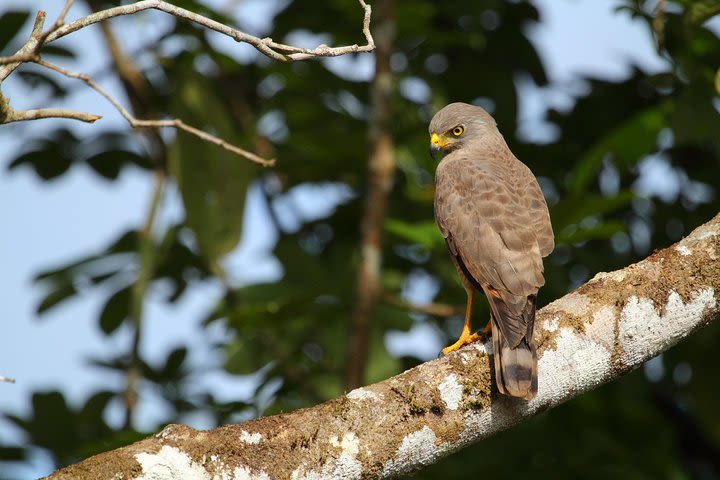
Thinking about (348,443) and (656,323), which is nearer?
(348,443)

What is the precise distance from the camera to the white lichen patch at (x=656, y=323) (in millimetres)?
3475

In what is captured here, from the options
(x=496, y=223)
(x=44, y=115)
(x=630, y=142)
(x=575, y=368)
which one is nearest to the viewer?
(x=44, y=115)

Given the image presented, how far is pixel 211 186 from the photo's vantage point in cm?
617

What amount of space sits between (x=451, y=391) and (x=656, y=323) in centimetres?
83

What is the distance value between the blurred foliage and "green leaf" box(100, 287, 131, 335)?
0.02 m

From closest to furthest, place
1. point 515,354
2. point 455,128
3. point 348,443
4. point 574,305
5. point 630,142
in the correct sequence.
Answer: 1. point 348,443
2. point 515,354
3. point 574,305
4. point 455,128
5. point 630,142

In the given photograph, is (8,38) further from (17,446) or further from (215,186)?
(17,446)

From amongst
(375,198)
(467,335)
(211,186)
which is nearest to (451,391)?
(467,335)

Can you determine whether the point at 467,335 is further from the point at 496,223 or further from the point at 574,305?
the point at 574,305

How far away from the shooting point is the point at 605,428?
22.4 feet

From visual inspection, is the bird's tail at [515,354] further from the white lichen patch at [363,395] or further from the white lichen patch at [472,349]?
the white lichen patch at [363,395]

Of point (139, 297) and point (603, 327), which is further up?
point (603, 327)

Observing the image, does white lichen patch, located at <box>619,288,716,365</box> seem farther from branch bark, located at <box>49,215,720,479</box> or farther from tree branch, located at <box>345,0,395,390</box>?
tree branch, located at <box>345,0,395,390</box>

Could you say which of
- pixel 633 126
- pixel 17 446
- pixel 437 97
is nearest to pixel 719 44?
pixel 633 126
